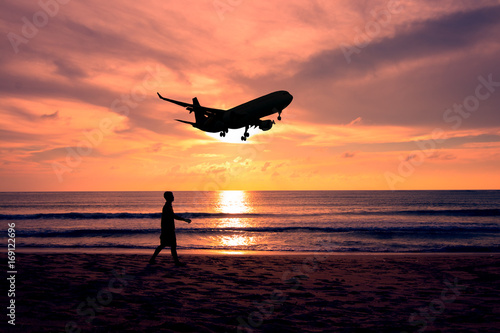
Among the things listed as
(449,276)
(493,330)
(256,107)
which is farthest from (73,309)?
(256,107)

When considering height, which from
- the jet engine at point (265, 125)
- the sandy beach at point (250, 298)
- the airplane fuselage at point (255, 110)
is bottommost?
the sandy beach at point (250, 298)

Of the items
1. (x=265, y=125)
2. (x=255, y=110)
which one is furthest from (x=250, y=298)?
(x=265, y=125)

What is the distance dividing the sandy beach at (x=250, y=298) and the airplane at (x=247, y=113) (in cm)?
1151

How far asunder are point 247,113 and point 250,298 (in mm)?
15717

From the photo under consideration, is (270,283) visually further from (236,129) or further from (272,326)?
(236,129)

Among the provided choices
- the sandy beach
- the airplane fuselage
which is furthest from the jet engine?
the sandy beach

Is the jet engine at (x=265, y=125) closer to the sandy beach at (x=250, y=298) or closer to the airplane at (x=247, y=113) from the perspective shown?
the airplane at (x=247, y=113)

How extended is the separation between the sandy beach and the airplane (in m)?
11.5

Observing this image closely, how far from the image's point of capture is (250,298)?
8.73m

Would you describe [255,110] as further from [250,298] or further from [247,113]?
[250,298]

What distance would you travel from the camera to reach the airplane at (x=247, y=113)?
22656mm

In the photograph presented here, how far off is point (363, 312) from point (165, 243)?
311 inches

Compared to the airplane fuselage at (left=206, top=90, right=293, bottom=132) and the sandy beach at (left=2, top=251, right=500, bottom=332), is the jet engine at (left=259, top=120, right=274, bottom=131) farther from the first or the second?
the sandy beach at (left=2, top=251, right=500, bottom=332)

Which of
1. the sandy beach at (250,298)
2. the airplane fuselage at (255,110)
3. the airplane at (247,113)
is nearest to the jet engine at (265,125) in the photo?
the airplane at (247,113)
